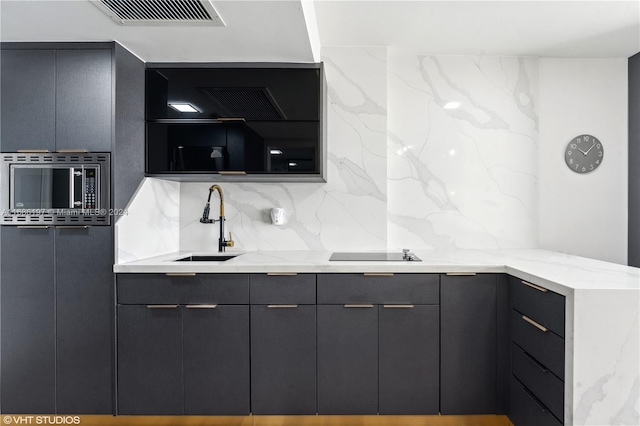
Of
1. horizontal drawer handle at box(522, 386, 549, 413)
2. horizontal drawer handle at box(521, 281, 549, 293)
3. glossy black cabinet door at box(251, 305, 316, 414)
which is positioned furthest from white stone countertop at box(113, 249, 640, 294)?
horizontal drawer handle at box(522, 386, 549, 413)

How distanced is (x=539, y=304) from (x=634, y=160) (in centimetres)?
191

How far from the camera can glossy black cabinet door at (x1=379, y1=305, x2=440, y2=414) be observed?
193 cm

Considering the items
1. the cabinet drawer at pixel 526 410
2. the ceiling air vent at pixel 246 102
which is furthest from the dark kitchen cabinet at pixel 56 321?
the cabinet drawer at pixel 526 410

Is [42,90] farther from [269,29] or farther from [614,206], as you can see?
[614,206]

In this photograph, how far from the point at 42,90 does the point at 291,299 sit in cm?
181

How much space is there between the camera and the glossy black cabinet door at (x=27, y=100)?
1.93 meters

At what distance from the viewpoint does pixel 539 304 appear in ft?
5.30

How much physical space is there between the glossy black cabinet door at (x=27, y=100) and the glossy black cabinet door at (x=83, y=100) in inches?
1.8

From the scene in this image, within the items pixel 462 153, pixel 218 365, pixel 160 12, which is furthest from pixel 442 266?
pixel 160 12

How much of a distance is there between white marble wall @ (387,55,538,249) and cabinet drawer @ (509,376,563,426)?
111cm

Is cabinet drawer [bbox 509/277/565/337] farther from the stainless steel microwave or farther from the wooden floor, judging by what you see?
the stainless steel microwave

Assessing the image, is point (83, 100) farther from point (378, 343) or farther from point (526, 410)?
point (526, 410)

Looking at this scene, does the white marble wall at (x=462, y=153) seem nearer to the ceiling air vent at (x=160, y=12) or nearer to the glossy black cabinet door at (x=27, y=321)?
the ceiling air vent at (x=160, y=12)

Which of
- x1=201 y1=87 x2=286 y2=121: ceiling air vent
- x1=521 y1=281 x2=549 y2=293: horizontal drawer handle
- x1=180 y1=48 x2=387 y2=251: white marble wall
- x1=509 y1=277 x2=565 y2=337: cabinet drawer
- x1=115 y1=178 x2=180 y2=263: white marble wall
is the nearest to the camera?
x1=509 y1=277 x2=565 y2=337: cabinet drawer
